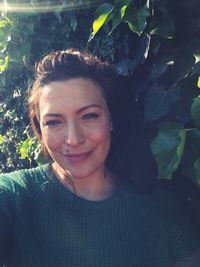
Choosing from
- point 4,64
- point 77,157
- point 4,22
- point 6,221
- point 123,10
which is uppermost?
point 4,22

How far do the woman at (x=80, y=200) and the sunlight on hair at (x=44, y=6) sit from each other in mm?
201

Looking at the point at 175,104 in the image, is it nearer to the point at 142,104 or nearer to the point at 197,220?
the point at 142,104

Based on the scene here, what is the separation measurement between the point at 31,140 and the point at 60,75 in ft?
2.00

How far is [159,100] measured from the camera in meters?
1.44

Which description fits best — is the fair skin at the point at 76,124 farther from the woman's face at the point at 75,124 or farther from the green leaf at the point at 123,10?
the green leaf at the point at 123,10

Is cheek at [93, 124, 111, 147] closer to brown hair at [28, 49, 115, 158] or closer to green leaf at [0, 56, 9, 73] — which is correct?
brown hair at [28, 49, 115, 158]

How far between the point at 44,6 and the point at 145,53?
0.64m

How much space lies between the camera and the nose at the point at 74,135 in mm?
1536

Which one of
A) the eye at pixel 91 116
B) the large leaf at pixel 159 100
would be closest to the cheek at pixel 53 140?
the eye at pixel 91 116

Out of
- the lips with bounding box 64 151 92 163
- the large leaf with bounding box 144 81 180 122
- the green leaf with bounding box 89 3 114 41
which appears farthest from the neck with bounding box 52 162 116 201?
the green leaf with bounding box 89 3 114 41

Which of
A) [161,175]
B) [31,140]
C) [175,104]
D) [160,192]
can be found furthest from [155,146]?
[31,140]

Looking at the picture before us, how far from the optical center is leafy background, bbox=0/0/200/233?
1.36 m

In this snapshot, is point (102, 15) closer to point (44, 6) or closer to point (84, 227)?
point (44, 6)

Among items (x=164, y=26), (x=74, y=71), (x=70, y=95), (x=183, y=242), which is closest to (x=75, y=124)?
(x=70, y=95)
